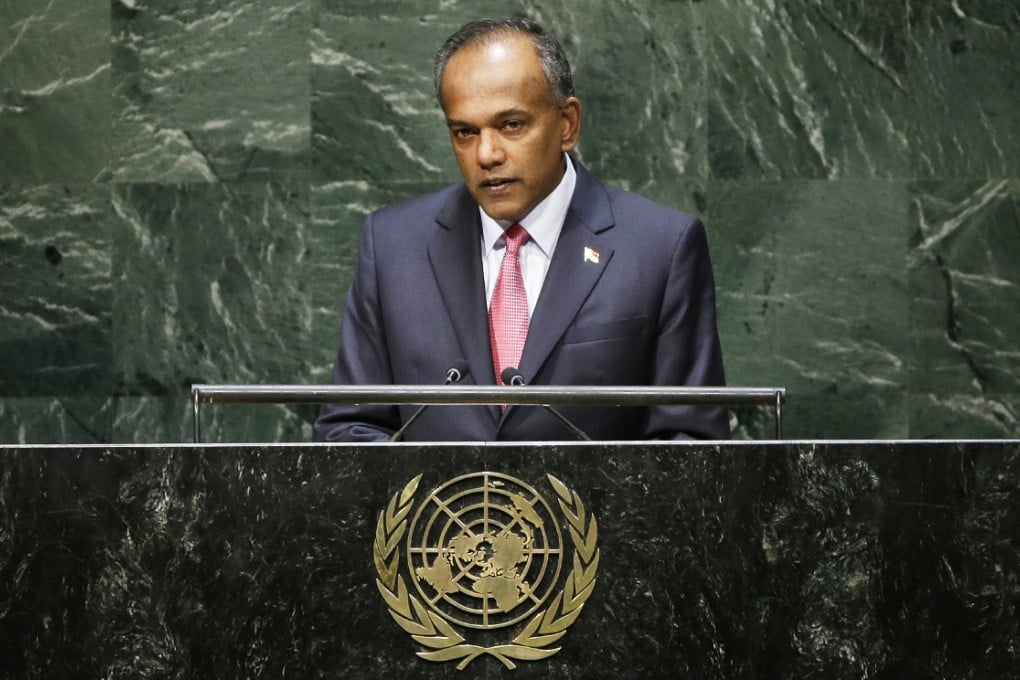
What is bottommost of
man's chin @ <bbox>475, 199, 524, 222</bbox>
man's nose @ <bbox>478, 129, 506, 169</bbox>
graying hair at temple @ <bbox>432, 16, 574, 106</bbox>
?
man's chin @ <bbox>475, 199, 524, 222</bbox>

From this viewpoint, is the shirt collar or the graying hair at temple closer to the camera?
the graying hair at temple

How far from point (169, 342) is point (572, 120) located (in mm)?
2135

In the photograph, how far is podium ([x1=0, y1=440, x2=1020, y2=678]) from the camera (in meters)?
2.53

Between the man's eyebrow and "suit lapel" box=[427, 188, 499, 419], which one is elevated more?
the man's eyebrow

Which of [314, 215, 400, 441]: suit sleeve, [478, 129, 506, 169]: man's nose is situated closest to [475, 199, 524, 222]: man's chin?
[478, 129, 506, 169]: man's nose

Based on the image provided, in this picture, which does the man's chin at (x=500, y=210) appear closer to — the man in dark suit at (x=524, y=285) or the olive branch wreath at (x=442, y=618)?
the man in dark suit at (x=524, y=285)

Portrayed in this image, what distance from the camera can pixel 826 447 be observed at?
8.55 feet

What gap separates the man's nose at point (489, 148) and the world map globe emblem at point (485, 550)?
107 cm

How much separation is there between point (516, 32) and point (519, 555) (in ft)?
4.55

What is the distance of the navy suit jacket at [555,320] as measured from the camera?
132 inches

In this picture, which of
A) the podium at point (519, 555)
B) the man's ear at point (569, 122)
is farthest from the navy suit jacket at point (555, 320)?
the podium at point (519, 555)

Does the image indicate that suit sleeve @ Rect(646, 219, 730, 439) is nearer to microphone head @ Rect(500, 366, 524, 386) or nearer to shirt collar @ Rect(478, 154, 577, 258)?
shirt collar @ Rect(478, 154, 577, 258)

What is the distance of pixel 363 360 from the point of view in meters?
3.57

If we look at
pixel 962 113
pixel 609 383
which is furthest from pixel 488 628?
pixel 962 113
